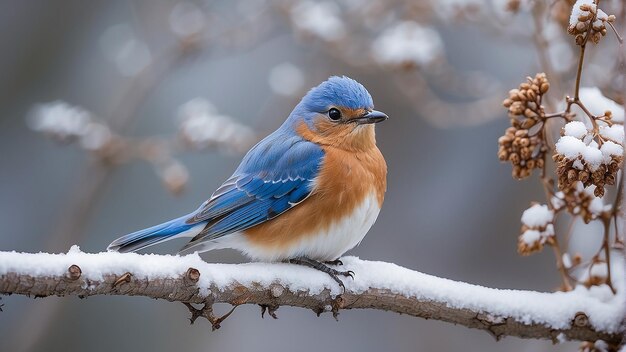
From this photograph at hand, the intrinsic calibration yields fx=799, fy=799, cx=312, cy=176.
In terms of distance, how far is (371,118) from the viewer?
4008 millimetres

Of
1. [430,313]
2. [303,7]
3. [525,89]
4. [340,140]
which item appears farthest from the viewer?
[303,7]

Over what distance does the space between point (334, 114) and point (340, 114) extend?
3 cm

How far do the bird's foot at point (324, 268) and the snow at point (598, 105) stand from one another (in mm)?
1168

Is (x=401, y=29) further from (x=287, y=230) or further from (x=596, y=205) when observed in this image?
(x=596, y=205)

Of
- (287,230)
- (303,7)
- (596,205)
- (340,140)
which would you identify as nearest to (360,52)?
(303,7)

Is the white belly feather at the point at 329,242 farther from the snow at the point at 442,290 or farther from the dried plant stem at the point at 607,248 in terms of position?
the dried plant stem at the point at 607,248

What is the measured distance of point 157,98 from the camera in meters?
6.98

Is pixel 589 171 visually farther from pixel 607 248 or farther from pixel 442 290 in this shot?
pixel 442 290

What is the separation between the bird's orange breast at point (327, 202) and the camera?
3717mm

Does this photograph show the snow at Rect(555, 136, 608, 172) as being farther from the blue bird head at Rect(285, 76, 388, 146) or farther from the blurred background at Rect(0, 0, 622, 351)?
the blurred background at Rect(0, 0, 622, 351)

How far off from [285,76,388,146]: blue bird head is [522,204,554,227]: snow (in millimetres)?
1031

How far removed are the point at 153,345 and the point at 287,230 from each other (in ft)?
10.6

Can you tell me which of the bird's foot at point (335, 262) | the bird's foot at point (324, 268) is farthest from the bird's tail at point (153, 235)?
the bird's foot at point (335, 262)

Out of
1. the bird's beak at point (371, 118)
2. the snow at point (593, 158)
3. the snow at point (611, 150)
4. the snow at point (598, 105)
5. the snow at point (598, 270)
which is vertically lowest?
the snow at point (598, 270)
